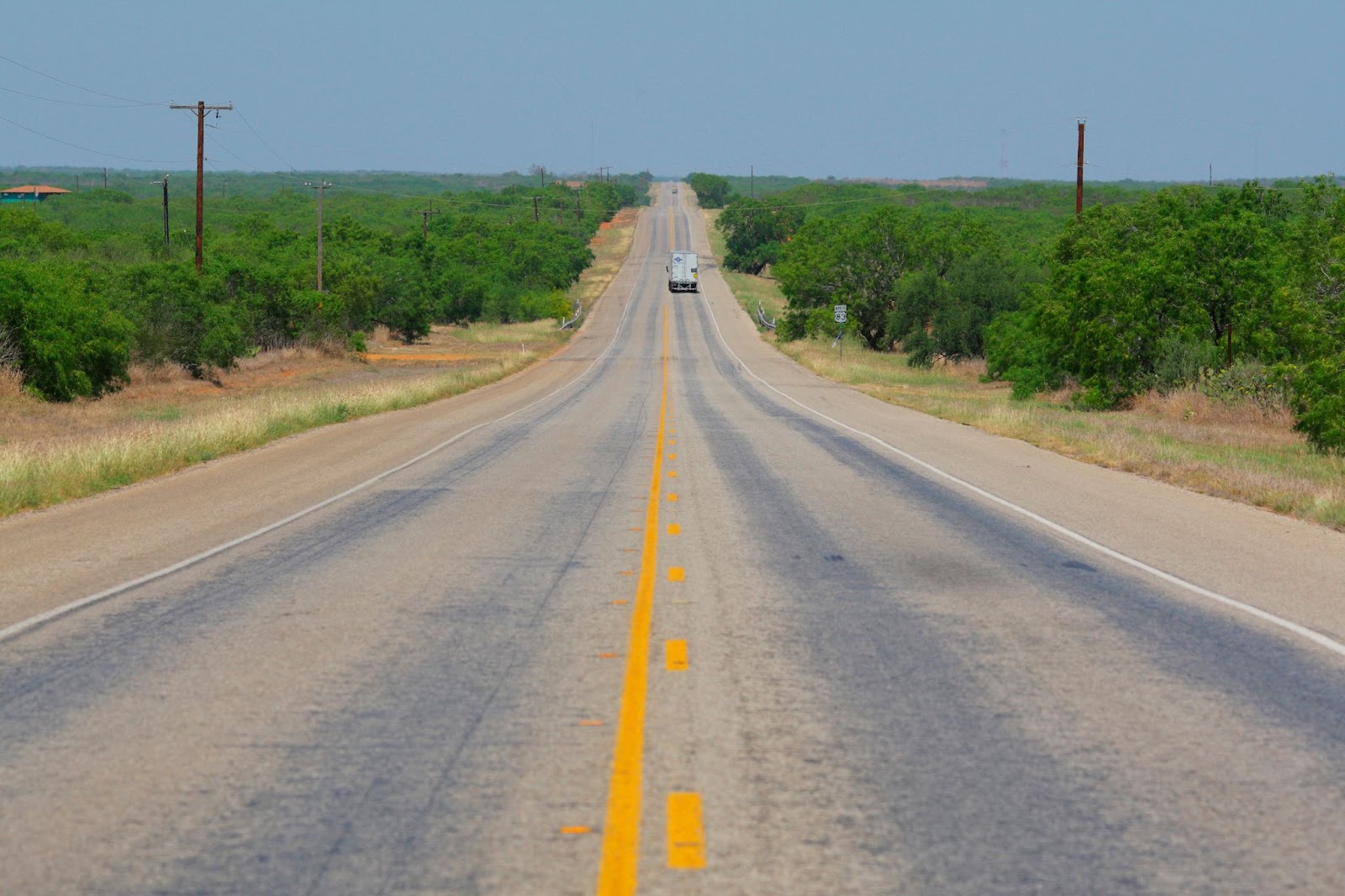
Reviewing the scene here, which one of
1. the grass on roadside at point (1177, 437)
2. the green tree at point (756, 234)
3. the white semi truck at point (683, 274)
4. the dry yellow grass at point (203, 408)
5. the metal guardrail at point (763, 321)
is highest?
the green tree at point (756, 234)

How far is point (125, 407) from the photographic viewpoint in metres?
36.7

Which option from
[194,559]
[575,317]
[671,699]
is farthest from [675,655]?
[575,317]

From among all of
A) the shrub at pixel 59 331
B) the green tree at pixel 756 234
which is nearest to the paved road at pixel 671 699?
the shrub at pixel 59 331

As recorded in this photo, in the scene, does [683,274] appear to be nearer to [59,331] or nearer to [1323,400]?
[59,331]

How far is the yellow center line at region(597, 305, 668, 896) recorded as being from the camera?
4.77 m

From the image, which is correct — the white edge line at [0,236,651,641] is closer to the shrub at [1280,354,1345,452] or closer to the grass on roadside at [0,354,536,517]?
the grass on roadside at [0,354,536,517]

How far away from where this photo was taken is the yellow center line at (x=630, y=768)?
4770 millimetres

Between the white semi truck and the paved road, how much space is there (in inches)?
3866

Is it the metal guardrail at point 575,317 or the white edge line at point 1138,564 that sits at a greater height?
the metal guardrail at point 575,317

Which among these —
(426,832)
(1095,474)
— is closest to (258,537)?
(426,832)

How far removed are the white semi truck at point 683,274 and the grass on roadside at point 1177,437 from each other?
198 ft

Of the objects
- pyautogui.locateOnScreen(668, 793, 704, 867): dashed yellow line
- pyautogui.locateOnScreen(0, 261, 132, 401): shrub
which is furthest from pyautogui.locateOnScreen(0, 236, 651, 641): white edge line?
pyautogui.locateOnScreen(0, 261, 132, 401): shrub

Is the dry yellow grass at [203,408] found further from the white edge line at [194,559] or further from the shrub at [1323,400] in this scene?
the shrub at [1323,400]

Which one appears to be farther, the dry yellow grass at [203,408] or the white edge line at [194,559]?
the dry yellow grass at [203,408]
